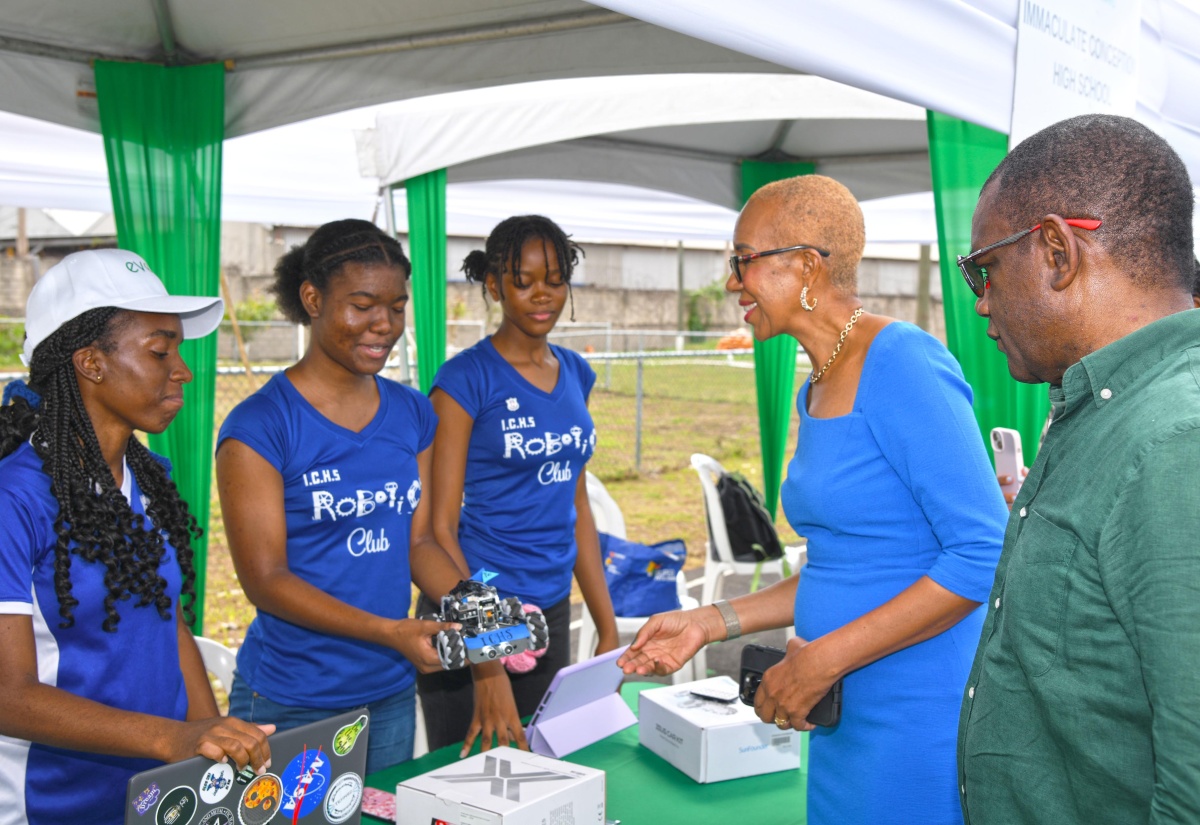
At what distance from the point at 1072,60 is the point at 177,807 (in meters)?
2.41

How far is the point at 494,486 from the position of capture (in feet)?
9.29

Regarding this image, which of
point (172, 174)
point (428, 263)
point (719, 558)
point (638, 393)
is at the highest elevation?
point (172, 174)

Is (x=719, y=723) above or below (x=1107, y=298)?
below

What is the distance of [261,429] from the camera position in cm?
216

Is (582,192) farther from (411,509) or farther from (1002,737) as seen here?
(1002,737)

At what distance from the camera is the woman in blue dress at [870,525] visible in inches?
62.9

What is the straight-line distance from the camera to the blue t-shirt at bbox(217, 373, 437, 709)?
2195 mm

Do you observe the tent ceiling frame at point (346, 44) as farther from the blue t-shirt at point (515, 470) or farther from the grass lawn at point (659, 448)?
the grass lawn at point (659, 448)

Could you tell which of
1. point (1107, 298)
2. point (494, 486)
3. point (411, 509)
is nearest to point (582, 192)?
point (494, 486)

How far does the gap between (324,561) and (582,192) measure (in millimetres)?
3926

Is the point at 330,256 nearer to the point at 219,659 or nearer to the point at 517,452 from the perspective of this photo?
the point at 517,452

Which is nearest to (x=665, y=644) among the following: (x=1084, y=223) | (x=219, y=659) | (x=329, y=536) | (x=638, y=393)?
(x=329, y=536)

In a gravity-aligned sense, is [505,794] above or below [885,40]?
below

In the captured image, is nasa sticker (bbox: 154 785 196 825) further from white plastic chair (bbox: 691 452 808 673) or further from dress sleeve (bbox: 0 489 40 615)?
white plastic chair (bbox: 691 452 808 673)
